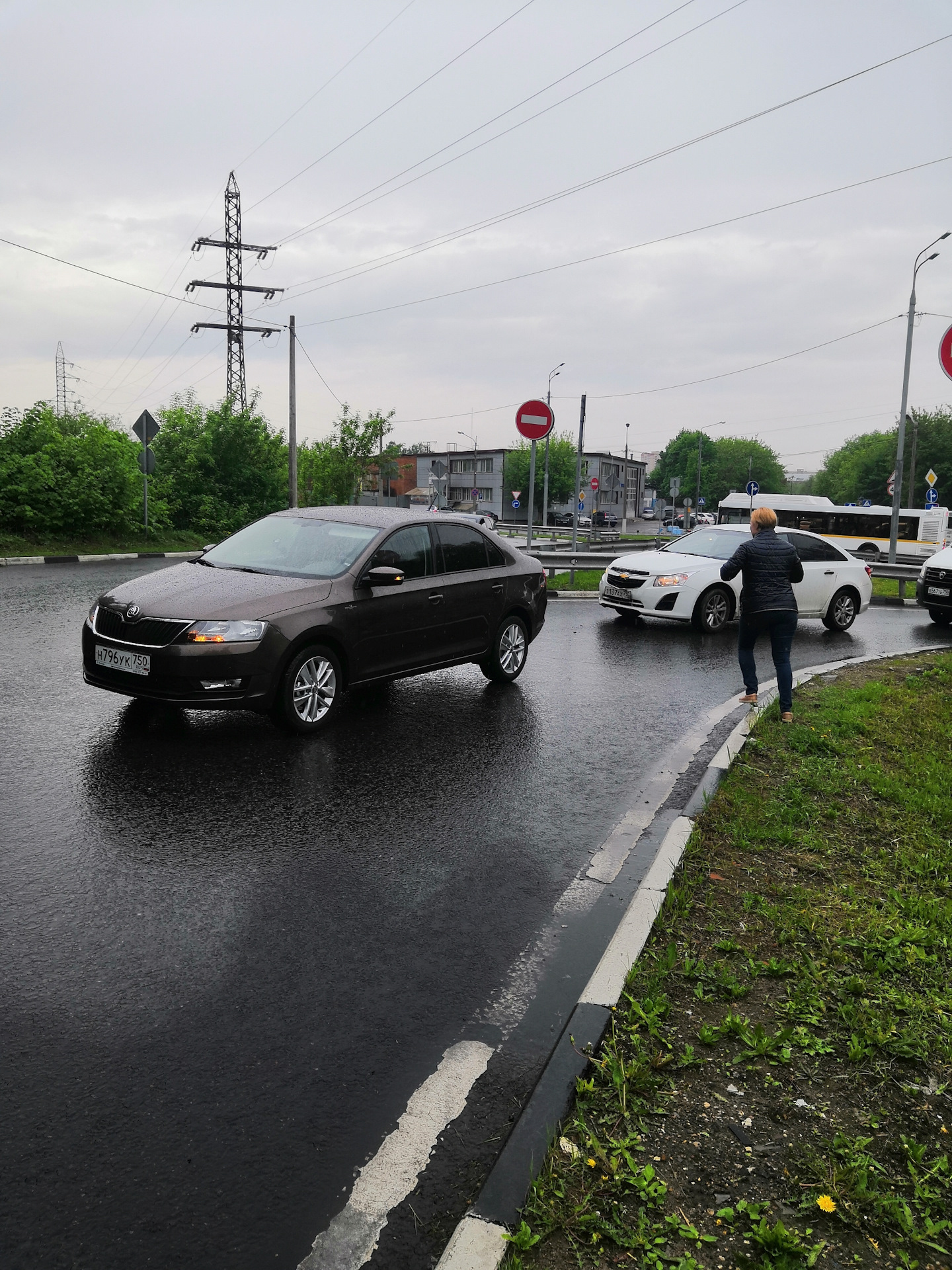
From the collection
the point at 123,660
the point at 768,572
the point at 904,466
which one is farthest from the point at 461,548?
the point at 904,466

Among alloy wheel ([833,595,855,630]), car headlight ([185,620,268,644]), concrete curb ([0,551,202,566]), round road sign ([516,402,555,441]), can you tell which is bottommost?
alloy wheel ([833,595,855,630])

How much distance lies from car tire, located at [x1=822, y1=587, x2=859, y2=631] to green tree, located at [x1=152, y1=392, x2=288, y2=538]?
1993 centimetres

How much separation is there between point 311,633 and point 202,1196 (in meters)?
4.73

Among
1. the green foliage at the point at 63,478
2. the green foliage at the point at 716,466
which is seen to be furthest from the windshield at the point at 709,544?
the green foliage at the point at 716,466

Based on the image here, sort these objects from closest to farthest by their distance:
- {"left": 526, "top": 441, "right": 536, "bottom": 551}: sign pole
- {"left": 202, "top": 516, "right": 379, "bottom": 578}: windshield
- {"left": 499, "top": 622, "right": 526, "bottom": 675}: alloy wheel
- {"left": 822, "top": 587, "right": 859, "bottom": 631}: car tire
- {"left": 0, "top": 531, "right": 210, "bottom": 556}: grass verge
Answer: {"left": 202, "top": 516, "right": 379, "bottom": 578}: windshield → {"left": 499, "top": 622, "right": 526, "bottom": 675}: alloy wheel → {"left": 822, "top": 587, "right": 859, "bottom": 631}: car tire → {"left": 526, "top": 441, "right": 536, "bottom": 551}: sign pole → {"left": 0, "top": 531, "right": 210, "bottom": 556}: grass verge

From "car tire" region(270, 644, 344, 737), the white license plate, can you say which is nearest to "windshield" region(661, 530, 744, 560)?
"car tire" region(270, 644, 344, 737)

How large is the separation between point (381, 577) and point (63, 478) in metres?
19.1

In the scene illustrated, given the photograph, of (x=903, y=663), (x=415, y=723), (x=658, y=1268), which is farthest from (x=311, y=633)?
(x=903, y=663)

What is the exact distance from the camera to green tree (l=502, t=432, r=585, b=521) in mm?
110938

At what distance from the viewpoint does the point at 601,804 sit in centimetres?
586

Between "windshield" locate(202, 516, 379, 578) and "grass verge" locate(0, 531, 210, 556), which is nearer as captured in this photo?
→ "windshield" locate(202, 516, 379, 578)

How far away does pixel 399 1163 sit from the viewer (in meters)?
2.57

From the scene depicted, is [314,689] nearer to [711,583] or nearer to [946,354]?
[946,354]

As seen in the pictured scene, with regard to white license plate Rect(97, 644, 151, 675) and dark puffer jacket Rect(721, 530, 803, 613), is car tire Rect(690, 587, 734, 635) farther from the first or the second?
white license plate Rect(97, 644, 151, 675)
